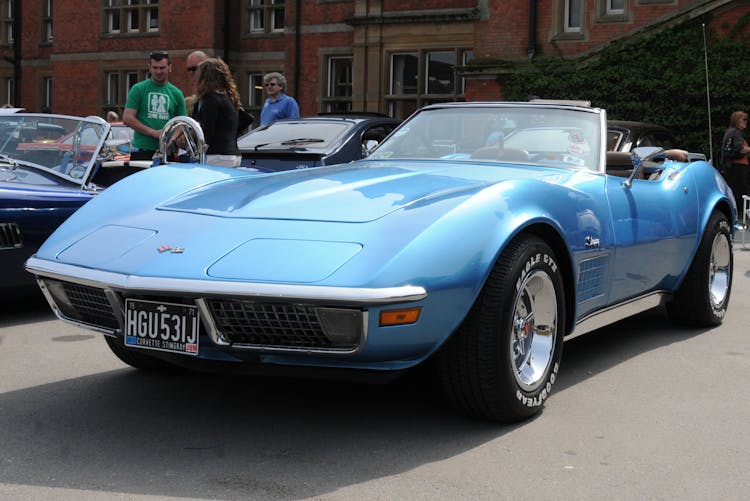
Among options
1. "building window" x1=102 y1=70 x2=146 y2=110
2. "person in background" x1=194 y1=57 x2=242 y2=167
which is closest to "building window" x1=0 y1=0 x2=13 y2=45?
"building window" x1=102 y1=70 x2=146 y2=110

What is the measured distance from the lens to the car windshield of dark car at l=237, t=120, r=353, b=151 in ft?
33.1

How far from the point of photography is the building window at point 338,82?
2639cm

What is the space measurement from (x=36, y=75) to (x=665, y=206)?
32293 millimetres

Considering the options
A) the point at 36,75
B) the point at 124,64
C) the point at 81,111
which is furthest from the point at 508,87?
the point at 36,75

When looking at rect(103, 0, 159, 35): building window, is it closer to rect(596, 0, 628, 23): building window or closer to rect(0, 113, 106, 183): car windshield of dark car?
rect(596, 0, 628, 23): building window

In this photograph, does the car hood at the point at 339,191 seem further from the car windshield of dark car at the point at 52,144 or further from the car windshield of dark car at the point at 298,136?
the car windshield of dark car at the point at 298,136

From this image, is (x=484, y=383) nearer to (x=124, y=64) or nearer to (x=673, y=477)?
(x=673, y=477)

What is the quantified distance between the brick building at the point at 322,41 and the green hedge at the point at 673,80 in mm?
347

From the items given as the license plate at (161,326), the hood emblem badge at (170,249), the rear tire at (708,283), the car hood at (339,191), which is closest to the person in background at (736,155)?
the rear tire at (708,283)

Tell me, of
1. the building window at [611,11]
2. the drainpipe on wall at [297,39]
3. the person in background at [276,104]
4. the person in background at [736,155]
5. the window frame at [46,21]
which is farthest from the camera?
the window frame at [46,21]

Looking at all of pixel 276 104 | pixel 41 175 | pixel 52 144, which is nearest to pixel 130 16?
pixel 276 104

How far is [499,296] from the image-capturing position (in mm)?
3875

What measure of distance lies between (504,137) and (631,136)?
17.0 ft

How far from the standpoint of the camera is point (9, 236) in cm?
631
